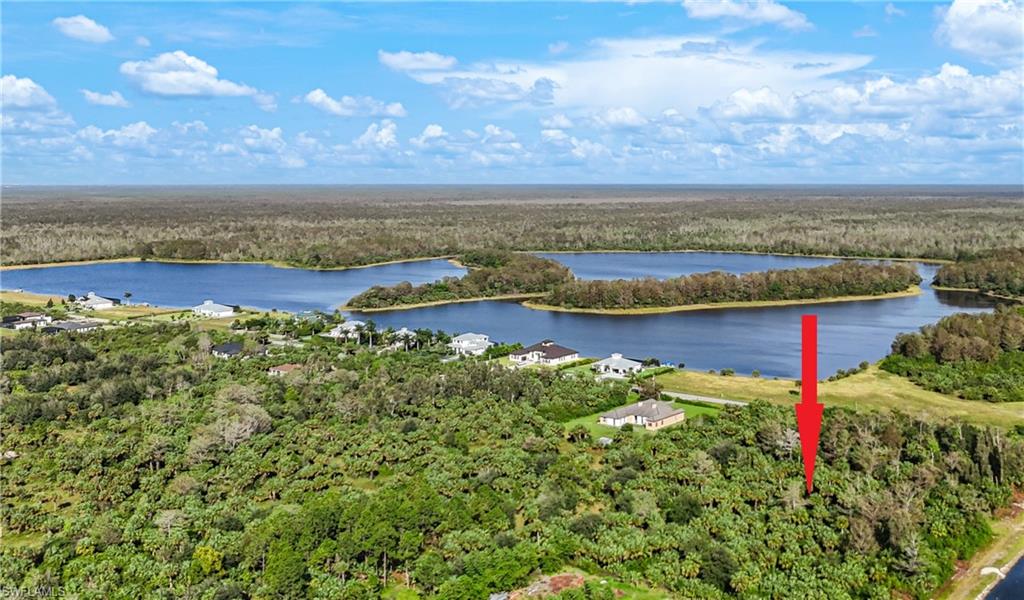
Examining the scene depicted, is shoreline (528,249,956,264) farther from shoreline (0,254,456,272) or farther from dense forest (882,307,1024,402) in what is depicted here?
dense forest (882,307,1024,402)

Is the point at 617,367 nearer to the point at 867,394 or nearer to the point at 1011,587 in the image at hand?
the point at 867,394

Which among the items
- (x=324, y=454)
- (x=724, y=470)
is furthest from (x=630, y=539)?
(x=324, y=454)

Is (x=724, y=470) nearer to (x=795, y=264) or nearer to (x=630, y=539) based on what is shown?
→ (x=630, y=539)

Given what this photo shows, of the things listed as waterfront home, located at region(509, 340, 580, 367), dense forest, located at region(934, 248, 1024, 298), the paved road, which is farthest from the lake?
the paved road

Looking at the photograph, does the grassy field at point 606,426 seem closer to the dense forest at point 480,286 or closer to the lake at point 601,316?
the lake at point 601,316

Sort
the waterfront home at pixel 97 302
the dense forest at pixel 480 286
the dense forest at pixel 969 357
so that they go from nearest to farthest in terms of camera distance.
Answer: the dense forest at pixel 969 357 → the waterfront home at pixel 97 302 → the dense forest at pixel 480 286

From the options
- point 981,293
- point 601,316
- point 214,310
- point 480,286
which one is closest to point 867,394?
point 601,316

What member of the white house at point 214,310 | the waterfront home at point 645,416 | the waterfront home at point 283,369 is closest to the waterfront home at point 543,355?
the waterfront home at point 645,416

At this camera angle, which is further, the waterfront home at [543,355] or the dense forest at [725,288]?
the dense forest at [725,288]
